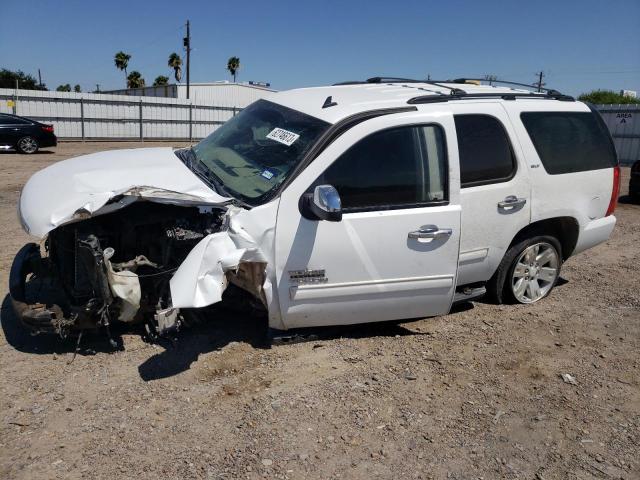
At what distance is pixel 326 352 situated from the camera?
4.09m

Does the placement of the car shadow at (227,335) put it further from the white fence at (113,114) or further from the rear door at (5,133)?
the white fence at (113,114)

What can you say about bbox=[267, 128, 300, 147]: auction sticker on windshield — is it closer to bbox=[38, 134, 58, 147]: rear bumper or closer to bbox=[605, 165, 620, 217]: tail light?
bbox=[605, 165, 620, 217]: tail light

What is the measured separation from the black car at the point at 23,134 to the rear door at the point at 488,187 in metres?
16.6

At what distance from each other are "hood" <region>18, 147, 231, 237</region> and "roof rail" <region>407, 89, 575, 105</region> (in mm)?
1705

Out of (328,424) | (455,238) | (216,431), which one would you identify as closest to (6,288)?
(216,431)

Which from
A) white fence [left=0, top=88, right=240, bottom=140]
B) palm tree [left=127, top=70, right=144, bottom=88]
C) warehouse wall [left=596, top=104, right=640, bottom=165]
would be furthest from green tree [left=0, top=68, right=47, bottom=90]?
warehouse wall [left=596, top=104, right=640, bottom=165]

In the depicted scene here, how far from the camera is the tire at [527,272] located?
489 cm

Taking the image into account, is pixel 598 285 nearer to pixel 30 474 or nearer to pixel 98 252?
pixel 98 252

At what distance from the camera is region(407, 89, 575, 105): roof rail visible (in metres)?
4.24

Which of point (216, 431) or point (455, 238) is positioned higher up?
point (455, 238)

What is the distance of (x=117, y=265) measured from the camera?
3656 mm

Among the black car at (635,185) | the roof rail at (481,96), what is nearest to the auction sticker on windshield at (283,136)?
the roof rail at (481,96)

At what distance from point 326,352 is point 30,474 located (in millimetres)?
2035

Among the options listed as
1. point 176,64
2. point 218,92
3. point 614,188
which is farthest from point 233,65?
point 614,188
